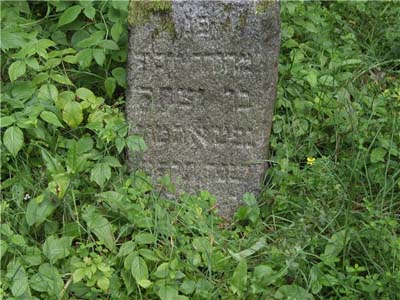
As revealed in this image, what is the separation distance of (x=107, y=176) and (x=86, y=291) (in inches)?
19.1

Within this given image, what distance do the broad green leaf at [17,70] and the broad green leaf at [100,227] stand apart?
687mm

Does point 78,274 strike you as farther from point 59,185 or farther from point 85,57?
point 85,57

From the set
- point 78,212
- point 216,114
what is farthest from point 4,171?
point 216,114

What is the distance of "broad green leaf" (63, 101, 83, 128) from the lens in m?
3.29

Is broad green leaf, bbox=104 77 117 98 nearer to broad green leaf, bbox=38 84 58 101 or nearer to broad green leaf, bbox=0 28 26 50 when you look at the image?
broad green leaf, bbox=38 84 58 101

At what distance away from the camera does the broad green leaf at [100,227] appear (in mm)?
2926

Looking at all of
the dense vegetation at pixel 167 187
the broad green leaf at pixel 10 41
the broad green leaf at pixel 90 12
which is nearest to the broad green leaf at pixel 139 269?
the dense vegetation at pixel 167 187

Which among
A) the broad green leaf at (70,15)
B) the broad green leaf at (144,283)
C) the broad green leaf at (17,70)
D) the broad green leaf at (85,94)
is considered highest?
the broad green leaf at (70,15)

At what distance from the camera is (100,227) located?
2.95 meters

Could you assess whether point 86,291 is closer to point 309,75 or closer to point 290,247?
point 290,247

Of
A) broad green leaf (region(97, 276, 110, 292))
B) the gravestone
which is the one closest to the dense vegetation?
broad green leaf (region(97, 276, 110, 292))

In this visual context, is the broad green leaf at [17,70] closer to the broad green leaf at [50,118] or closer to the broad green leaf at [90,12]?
the broad green leaf at [50,118]

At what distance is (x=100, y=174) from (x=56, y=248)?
0.36m

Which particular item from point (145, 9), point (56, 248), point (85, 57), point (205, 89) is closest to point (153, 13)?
point (145, 9)
